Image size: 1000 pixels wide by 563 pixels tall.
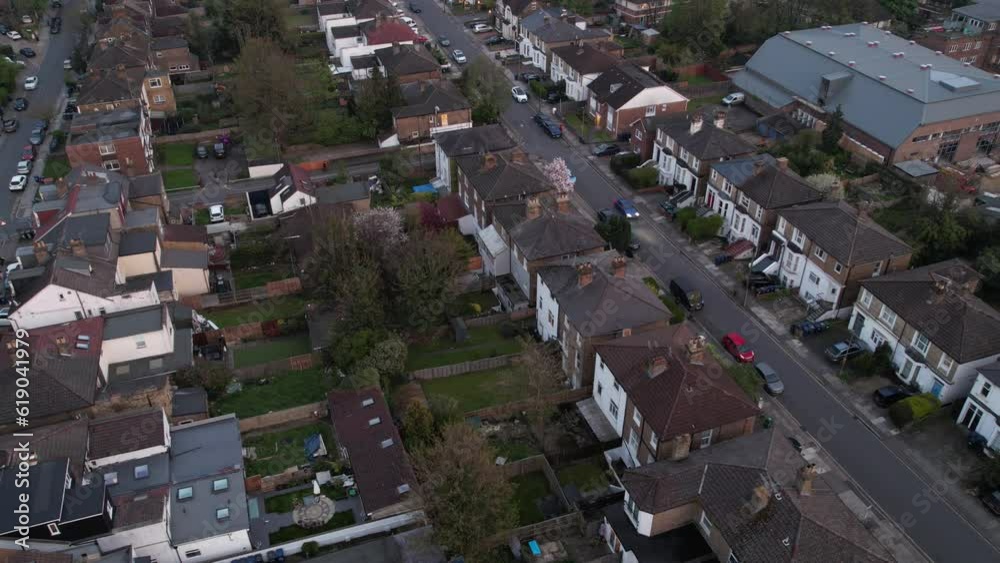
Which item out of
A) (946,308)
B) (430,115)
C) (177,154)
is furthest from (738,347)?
(177,154)

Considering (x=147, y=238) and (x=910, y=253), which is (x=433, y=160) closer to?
(x=147, y=238)

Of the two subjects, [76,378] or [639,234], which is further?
[639,234]

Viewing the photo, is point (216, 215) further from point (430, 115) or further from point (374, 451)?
point (374, 451)

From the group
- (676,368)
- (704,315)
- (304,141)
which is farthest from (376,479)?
(304,141)

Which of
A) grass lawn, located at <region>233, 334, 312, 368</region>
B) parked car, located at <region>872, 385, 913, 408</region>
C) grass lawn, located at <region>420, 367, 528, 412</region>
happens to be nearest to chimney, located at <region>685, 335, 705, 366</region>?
grass lawn, located at <region>420, 367, 528, 412</region>

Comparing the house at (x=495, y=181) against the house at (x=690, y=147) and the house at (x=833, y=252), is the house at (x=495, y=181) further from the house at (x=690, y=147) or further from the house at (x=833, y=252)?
the house at (x=833, y=252)

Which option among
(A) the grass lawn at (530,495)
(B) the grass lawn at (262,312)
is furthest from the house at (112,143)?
(A) the grass lawn at (530,495)

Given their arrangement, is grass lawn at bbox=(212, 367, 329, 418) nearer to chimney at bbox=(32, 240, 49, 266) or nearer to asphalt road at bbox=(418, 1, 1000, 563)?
chimney at bbox=(32, 240, 49, 266)
